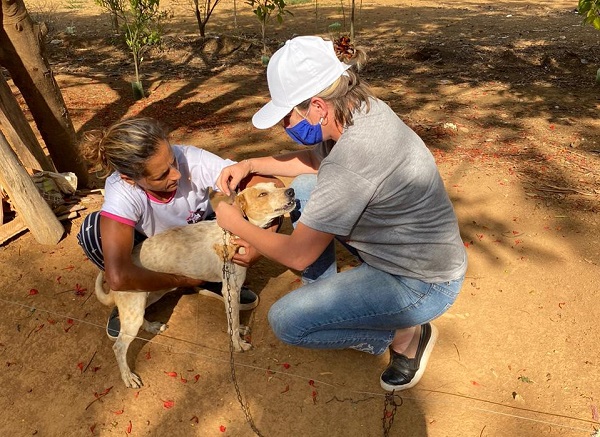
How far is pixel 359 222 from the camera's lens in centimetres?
271

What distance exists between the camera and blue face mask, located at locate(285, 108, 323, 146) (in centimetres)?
260

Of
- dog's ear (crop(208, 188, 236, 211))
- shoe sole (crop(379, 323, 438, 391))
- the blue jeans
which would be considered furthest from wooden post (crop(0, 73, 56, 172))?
shoe sole (crop(379, 323, 438, 391))

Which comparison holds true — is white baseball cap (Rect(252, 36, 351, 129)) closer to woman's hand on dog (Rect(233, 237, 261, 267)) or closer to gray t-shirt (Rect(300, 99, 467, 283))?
gray t-shirt (Rect(300, 99, 467, 283))

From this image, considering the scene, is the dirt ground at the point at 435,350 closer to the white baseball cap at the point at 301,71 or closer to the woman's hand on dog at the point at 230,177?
the woman's hand on dog at the point at 230,177

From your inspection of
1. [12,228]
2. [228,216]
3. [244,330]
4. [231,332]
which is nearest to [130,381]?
[231,332]

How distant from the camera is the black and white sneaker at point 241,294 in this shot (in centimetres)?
398

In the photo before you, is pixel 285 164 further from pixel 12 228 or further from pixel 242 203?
pixel 12 228

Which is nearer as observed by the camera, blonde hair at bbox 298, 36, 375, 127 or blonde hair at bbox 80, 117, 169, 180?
blonde hair at bbox 298, 36, 375, 127

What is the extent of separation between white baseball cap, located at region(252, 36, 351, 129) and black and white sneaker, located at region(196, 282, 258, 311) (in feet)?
6.12

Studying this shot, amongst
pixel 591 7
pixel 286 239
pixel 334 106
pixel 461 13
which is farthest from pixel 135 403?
pixel 461 13

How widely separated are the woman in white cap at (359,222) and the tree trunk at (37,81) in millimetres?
3472

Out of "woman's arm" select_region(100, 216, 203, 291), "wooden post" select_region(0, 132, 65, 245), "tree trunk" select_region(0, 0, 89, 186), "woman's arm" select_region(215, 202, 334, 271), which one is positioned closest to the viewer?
"woman's arm" select_region(215, 202, 334, 271)

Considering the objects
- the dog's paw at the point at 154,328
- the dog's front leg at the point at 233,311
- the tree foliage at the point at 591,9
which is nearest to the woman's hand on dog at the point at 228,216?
the dog's front leg at the point at 233,311

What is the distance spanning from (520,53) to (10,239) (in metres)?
11.8
